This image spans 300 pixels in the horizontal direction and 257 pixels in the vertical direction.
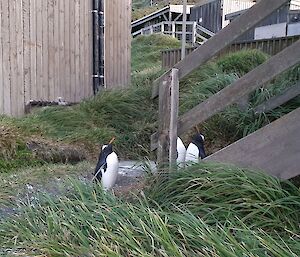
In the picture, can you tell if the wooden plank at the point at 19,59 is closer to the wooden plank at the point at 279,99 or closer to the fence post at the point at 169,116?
the wooden plank at the point at 279,99

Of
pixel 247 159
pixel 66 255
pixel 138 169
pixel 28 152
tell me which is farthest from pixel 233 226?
pixel 28 152

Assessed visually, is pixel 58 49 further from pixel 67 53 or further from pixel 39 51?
pixel 39 51

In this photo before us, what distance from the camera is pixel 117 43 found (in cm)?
808

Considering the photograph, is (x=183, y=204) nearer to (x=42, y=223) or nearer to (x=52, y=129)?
(x=42, y=223)

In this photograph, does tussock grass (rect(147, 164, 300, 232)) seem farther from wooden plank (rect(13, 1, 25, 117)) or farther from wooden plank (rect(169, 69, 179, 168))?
wooden plank (rect(13, 1, 25, 117))

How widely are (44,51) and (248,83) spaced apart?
4.49m

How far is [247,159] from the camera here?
2781 millimetres

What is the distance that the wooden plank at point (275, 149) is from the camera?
259cm

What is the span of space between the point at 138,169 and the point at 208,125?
2.96 ft

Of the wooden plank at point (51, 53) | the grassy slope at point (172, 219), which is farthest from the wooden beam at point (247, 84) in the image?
the wooden plank at point (51, 53)

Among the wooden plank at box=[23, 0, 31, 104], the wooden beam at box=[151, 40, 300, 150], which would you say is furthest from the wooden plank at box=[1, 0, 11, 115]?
the wooden beam at box=[151, 40, 300, 150]

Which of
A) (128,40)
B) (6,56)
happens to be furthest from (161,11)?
(6,56)

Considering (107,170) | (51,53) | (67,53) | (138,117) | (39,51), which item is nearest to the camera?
(107,170)

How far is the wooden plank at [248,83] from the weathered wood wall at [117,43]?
4.78m
